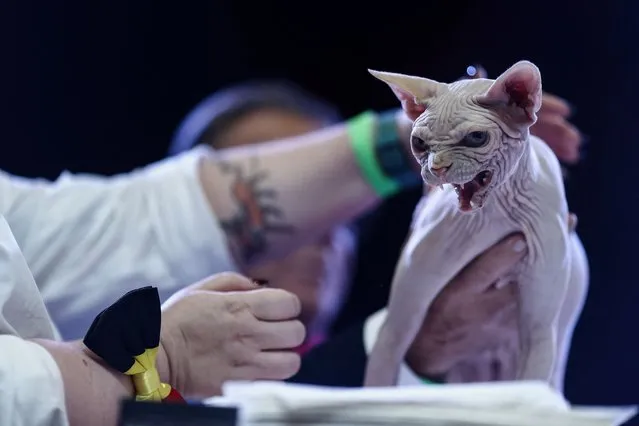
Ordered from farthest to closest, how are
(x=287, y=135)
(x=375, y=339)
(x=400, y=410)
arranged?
(x=287, y=135), (x=375, y=339), (x=400, y=410)

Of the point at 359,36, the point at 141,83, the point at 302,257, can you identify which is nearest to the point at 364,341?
the point at 302,257

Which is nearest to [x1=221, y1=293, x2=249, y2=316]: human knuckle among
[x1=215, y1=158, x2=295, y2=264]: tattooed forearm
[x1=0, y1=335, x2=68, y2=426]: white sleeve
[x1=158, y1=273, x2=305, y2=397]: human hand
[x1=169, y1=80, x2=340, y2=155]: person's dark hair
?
[x1=158, y1=273, x2=305, y2=397]: human hand

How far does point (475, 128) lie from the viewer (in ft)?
1.31

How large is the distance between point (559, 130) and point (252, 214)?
38cm

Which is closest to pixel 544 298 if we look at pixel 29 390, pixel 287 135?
pixel 29 390

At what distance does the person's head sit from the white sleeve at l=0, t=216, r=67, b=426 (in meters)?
0.24

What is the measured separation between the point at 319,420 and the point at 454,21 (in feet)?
1.45

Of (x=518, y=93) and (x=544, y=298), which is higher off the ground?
(x=518, y=93)

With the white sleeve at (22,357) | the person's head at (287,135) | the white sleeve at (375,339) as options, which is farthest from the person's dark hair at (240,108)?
the white sleeve at (22,357)

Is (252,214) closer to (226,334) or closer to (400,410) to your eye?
(226,334)

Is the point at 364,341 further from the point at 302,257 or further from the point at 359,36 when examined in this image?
the point at 359,36

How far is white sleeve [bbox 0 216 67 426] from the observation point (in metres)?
0.40

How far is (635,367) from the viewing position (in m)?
0.58

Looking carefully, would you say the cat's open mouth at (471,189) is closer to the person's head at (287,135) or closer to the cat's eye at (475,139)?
the cat's eye at (475,139)
